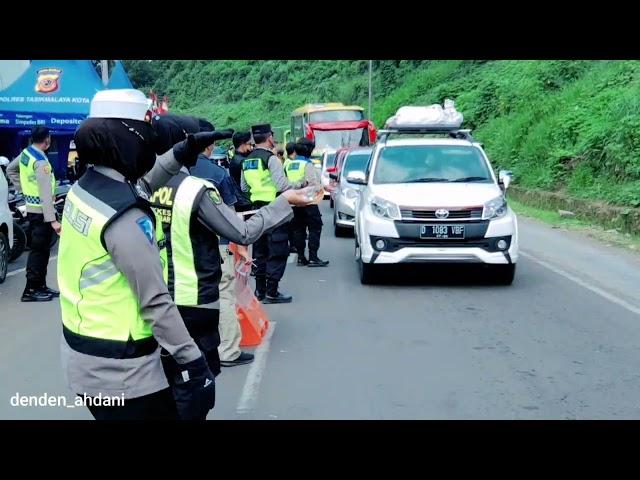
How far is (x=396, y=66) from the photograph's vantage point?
5069 cm

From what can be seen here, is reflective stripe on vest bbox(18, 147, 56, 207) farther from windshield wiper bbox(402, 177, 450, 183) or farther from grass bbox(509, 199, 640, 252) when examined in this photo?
grass bbox(509, 199, 640, 252)

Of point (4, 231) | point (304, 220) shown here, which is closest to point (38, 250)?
point (4, 231)

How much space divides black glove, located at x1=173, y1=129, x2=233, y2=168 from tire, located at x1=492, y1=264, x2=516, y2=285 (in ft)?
21.2

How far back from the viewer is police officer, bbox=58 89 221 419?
9.14 ft

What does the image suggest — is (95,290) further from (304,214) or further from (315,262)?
(315,262)

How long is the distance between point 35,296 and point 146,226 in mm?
6984

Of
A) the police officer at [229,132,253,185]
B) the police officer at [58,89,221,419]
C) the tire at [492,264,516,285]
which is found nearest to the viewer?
the police officer at [58,89,221,419]

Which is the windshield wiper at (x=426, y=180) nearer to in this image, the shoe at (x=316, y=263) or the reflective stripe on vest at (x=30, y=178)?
the shoe at (x=316, y=263)

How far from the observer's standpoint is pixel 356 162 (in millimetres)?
17359

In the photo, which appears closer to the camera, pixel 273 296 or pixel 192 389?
pixel 192 389

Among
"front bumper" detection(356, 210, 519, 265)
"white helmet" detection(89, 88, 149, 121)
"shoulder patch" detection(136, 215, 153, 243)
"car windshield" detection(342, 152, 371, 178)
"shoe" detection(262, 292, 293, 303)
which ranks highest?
"white helmet" detection(89, 88, 149, 121)

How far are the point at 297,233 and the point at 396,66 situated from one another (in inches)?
1616

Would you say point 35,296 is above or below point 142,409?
below

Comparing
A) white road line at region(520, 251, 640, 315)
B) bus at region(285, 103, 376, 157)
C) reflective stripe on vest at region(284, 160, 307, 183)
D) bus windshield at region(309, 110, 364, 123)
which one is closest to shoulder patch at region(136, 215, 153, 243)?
white road line at region(520, 251, 640, 315)
